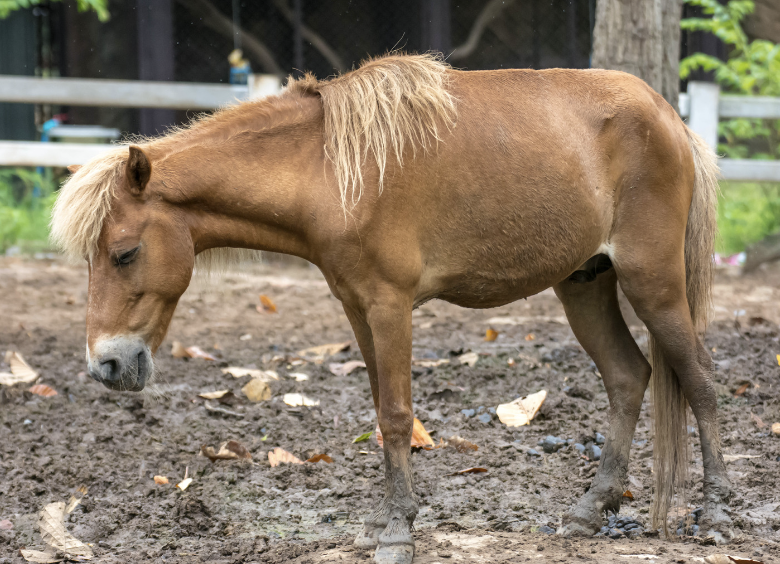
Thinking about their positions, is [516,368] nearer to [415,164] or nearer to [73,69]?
[415,164]

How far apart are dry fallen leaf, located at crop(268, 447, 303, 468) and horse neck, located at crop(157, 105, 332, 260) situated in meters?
1.35

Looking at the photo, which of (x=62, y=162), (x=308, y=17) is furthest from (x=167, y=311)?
(x=308, y=17)

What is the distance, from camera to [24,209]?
29.1 feet

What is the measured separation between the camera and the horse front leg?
8.93 feet

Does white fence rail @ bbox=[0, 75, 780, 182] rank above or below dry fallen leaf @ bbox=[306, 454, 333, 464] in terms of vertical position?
above

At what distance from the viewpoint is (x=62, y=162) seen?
8.03m

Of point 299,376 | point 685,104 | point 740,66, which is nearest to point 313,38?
point 685,104

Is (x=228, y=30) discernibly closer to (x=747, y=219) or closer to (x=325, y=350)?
(x=747, y=219)

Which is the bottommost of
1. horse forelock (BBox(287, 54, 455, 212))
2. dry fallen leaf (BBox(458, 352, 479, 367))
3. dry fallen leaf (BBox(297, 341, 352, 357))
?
dry fallen leaf (BBox(297, 341, 352, 357))

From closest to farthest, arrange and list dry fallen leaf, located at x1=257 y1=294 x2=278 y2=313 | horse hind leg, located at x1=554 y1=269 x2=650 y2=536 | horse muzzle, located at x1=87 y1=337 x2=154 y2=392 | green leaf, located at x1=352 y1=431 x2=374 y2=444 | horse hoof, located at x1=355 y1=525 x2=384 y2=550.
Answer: horse muzzle, located at x1=87 y1=337 x2=154 y2=392 < horse hoof, located at x1=355 y1=525 x2=384 y2=550 < horse hind leg, located at x1=554 y1=269 x2=650 y2=536 < green leaf, located at x1=352 y1=431 x2=374 y2=444 < dry fallen leaf, located at x1=257 y1=294 x2=278 y2=313

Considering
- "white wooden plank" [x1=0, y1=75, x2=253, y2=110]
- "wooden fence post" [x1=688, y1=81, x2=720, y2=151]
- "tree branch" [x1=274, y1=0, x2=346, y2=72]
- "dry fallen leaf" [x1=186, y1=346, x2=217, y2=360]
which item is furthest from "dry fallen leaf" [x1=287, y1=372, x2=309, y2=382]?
"tree branch" [x1=274, y1=0, x2=346, y2=72]

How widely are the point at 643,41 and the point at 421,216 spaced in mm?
3043

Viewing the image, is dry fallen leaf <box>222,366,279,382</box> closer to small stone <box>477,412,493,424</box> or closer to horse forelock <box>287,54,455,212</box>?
small stone <box>477,412,493,424</box>

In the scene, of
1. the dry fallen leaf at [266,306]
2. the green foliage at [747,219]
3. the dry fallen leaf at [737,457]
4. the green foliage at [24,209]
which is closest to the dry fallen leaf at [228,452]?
the dry fallen leaf at [737,457]
